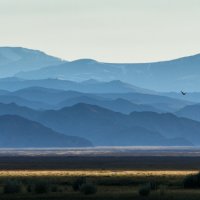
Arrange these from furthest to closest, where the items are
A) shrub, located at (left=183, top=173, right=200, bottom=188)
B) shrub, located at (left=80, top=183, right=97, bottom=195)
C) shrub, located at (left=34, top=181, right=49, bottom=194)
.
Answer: shrub, located at (left=183, top=173, right=200, bottom=188)
shrub, located at (left=34, top=181, right=49, bottom=194)
shrub, located at (left=80, top=183, right=97, bottom=195)

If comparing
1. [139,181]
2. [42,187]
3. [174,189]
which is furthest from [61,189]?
[139,181]

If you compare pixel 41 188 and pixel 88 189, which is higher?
pixel 41 188

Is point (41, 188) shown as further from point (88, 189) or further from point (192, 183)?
point (192, 183)

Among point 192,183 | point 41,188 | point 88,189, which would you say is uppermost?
point 41,188

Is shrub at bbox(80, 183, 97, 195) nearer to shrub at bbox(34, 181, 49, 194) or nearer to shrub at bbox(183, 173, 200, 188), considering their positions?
shrub at bbox(34, 181, 49, 194)

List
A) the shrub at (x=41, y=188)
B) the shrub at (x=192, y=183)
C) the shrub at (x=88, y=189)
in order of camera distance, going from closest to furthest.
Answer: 1. the shrub at (x=88, y=189)
2. the shrub at (x=41, y=188)
3. the shrub at (x=192, y=183)

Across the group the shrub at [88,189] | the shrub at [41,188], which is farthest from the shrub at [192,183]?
the shrub at [41,188]

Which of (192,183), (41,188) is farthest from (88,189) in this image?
(192,183)

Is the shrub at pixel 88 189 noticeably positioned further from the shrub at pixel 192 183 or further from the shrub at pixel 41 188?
the shrub at pixel 192 183

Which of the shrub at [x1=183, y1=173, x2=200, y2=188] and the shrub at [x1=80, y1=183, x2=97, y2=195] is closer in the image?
the shrub at [x1=80, y1=183, x2=97, y2=195]

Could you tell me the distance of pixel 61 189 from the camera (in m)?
71.7

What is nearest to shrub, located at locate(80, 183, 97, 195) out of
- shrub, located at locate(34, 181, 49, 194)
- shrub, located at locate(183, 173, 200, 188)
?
shrub, located at locate(34, 181, 49, 194)

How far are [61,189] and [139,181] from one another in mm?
13866

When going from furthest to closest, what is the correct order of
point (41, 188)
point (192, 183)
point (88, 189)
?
point (192, 183)
point (41, 188)
point (88, 189)
